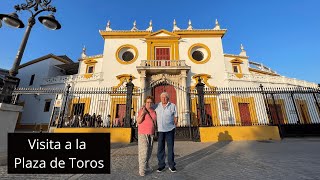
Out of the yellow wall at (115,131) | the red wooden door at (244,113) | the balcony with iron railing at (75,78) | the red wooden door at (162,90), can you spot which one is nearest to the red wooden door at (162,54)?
the red wooden door at (162,90)

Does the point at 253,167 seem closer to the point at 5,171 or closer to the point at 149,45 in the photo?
the point at 5,171

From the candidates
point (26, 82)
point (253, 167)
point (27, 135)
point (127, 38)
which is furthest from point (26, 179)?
point (26, 82)

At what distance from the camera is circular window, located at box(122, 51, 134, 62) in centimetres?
1792

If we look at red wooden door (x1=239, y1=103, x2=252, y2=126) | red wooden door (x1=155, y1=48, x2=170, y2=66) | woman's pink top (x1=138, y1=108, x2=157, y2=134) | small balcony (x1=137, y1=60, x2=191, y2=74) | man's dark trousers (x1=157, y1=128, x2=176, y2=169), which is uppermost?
red wooden door (x1=155, y1=48, x2=170, y2=66)

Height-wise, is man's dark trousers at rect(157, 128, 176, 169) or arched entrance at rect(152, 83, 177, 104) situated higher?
arched entrance at rect(152, 83, 177, 104)

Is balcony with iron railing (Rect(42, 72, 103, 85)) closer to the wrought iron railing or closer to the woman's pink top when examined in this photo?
the wrought iron railing

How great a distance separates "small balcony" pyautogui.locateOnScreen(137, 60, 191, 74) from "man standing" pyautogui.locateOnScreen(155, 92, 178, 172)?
1225 cm

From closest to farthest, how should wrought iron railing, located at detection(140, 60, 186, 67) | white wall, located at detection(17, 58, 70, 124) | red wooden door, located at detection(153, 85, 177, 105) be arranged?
red wooden door, located at detection(153, 85, 177, 105) < wrought iron railing, located at detection(140, 60, 186, 67) < white wall, located at detection(17, 58, 70, 124)

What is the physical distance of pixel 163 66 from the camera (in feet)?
50.9

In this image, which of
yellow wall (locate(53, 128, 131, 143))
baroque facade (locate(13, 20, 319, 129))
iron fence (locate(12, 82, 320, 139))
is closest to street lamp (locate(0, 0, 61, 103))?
yellow wall (locate(53, 128, 131, 143))

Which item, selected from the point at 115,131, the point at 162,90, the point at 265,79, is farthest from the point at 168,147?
the point at 265,79

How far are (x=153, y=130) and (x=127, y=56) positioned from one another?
52.8ft

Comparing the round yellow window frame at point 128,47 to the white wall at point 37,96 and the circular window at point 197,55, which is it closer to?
the circular window at point 197,55

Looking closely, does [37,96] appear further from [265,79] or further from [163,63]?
[265,79]
